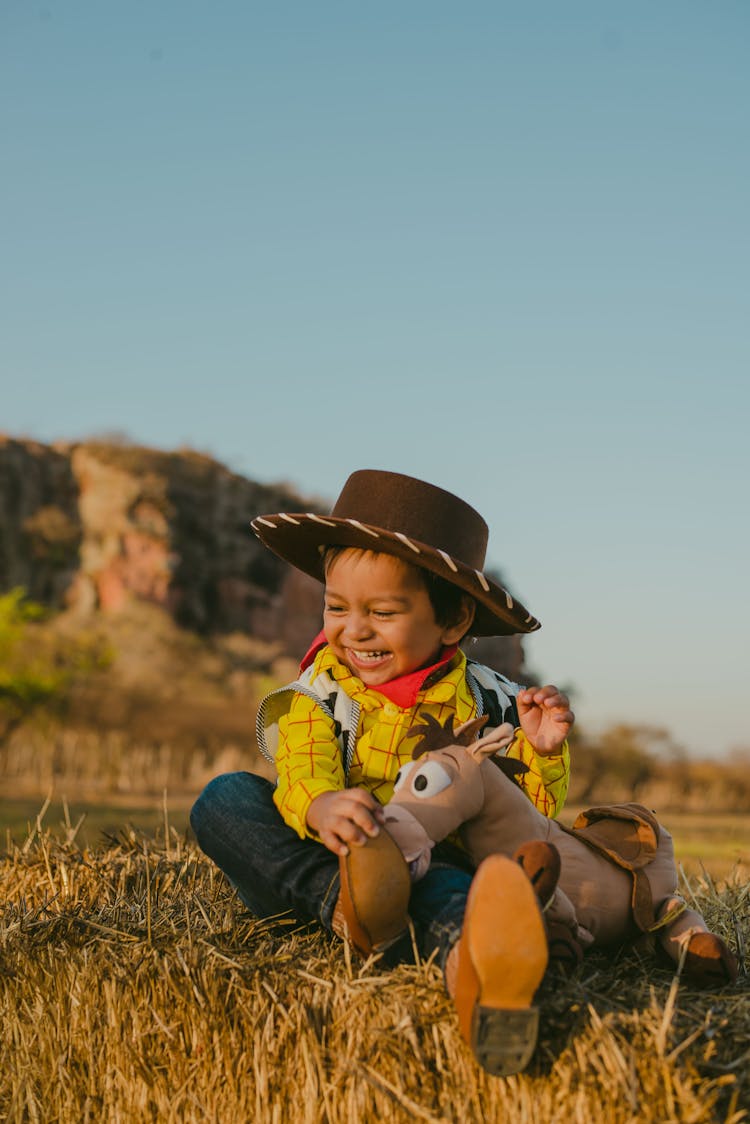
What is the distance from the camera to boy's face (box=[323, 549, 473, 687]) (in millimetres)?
2885

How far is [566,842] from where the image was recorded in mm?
2562

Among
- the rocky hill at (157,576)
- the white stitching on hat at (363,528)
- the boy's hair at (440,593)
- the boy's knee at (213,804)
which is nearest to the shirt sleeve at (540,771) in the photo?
the boy's hair at (440,593)

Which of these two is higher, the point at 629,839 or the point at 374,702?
the point at 374,702

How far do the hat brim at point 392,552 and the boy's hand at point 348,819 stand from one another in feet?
2.40

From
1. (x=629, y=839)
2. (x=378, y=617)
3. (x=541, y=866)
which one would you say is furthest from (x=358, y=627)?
(x=541, y=866)

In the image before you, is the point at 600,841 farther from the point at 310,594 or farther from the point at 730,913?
the point at 310,594

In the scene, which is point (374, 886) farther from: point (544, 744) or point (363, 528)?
point (363, 528)

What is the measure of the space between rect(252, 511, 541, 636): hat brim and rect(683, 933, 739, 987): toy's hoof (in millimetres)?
946

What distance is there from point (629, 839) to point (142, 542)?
115 feet

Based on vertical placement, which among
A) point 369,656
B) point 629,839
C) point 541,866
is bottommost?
point 629,839

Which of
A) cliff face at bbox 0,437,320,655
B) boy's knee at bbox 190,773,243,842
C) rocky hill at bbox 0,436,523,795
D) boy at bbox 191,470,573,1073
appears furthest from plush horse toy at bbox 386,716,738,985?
cliff face at bbox 0,437,320,655

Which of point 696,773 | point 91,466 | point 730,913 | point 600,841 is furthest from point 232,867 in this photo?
point 91,466

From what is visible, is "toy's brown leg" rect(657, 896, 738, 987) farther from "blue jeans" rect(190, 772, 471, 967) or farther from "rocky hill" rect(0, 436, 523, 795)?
"rocky hill" rect(0, 436, 523, 795)

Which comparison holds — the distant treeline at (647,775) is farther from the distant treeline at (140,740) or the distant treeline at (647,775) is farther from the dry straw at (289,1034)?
the dry straw at (289,1034)
